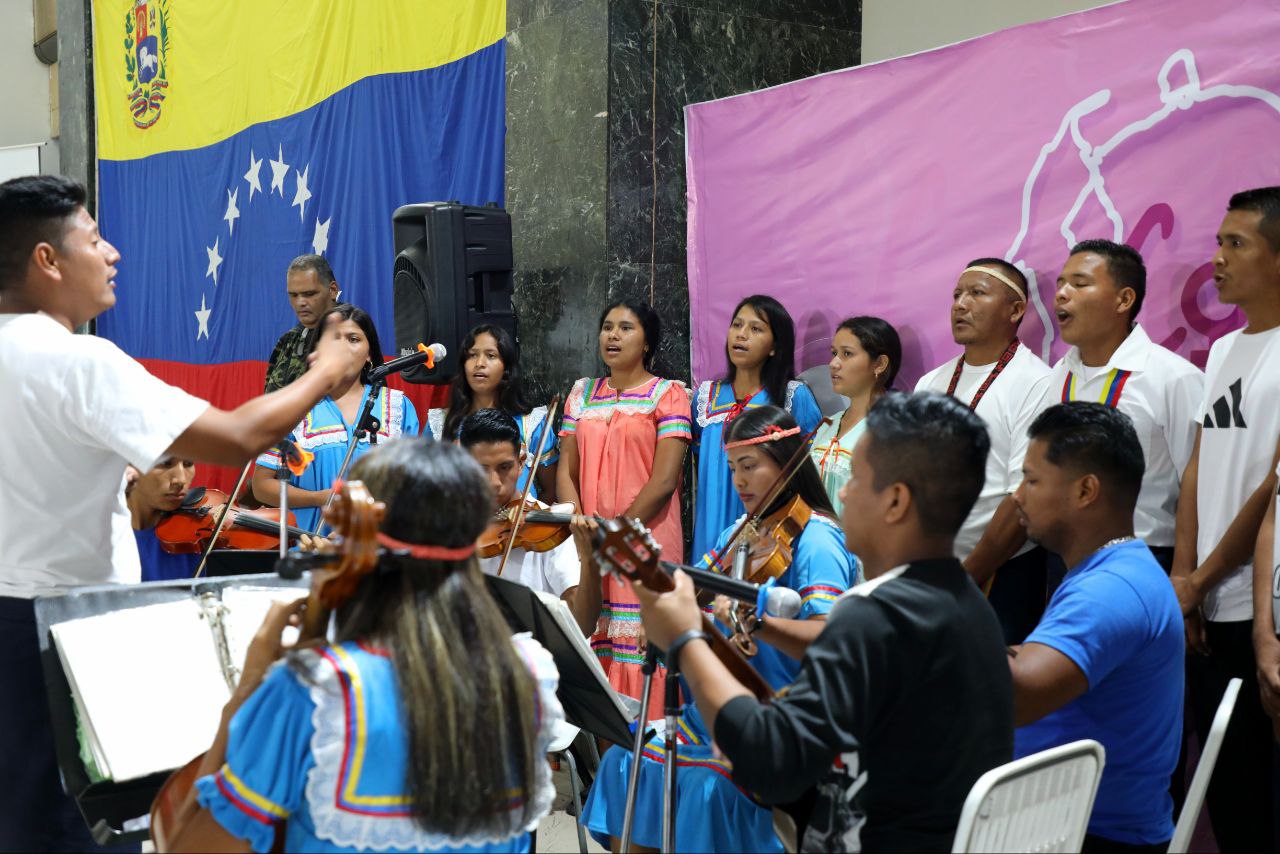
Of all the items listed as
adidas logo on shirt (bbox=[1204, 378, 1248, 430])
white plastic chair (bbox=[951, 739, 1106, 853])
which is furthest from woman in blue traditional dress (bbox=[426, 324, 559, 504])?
white plastic chair (bbox=[951, 739, 1106, 853])

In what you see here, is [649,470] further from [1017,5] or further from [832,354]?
[1017,5]

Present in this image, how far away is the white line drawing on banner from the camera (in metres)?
3.42

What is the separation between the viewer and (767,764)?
1641 mm

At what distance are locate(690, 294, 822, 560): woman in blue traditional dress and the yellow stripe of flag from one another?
2.11 meters

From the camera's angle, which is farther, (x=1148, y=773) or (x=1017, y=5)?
(x=1017, y=5)

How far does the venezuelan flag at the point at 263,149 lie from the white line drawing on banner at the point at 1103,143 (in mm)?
2691

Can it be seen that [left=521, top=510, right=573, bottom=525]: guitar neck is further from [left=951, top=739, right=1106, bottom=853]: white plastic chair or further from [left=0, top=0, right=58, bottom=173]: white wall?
[left=0, top=0, right=58, bottom=173]: white wall

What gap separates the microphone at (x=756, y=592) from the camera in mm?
1935

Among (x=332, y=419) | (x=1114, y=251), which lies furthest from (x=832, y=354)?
(x=332, y=419)

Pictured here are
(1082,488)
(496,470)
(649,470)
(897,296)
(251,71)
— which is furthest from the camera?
(251,71)

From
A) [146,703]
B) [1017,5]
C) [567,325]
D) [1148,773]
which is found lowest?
[1148,773]

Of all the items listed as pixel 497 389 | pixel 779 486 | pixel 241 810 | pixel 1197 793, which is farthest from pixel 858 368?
pixel 241 810

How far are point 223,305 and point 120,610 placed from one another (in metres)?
6.24

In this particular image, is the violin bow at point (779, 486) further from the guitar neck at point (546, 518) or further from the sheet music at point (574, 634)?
the guitar neck at point (546, 518)
